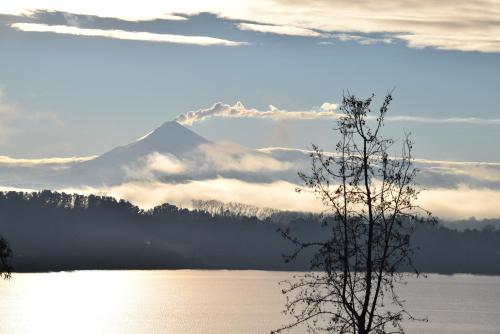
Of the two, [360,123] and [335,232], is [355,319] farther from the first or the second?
[360,123]

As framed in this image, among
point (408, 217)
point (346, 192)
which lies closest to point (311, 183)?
point (346, 192)

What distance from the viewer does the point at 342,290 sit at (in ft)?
98.9

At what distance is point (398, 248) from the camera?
3019cm

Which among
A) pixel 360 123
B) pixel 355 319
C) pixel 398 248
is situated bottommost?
pixel 355 319

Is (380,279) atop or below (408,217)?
below

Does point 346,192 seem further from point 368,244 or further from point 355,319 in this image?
point 355,319

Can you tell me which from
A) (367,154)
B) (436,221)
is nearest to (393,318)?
(436,221)

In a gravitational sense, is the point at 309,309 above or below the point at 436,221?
below

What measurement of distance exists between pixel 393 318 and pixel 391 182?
4.14 meters

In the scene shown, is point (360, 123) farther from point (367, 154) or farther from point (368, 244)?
point (368, 244)

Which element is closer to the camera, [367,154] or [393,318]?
[393,318]

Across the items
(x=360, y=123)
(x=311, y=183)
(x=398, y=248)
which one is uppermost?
(x=360, y=123)

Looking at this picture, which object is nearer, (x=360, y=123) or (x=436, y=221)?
(x=436, y=221)

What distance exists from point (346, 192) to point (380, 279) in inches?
110
